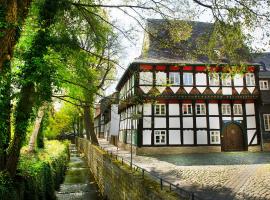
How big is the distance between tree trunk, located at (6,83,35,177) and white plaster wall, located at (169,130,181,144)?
16.6 metres

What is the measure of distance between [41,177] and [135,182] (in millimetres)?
5181

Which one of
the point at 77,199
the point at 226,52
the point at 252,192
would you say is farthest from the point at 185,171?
the point at 226,52

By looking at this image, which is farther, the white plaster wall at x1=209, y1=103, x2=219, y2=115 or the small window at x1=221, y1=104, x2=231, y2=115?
the small window at x1=221, y1=104, x2=231, y2=115

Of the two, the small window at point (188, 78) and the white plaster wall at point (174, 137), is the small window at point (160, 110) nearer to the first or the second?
the white plaster wall at point (174, 137)

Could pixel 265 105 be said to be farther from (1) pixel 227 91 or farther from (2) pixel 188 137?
(2) pixel 188 137

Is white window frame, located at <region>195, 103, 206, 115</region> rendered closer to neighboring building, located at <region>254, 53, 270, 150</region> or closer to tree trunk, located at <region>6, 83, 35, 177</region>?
neighboring building, located at <region>254, 53, 270, 150</region>

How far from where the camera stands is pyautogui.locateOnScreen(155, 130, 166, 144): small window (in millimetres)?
25984

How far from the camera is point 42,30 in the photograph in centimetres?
1090

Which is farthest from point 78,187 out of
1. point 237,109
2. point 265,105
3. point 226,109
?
point 265,105

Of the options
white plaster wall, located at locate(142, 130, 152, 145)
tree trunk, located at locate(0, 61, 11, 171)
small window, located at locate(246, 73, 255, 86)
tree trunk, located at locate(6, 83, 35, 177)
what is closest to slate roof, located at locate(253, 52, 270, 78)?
small window, located at locate(246, 73, 255, 86)

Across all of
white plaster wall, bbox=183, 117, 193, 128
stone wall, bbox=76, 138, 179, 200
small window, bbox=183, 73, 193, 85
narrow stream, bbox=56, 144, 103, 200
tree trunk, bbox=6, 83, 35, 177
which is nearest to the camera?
stone wall, bbox=76, 138, 179, 200

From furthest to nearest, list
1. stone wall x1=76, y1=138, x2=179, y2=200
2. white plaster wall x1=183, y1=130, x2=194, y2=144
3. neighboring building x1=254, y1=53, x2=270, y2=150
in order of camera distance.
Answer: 1. neighboring building x1=254, y1=53, x2=270, y2=150
2. white plaster wall x1=183, y1=130, x2=194, y2=144
3. stone wall x1=76, y1=138, x2=179, y2=200

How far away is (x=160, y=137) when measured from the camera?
85.5 feet

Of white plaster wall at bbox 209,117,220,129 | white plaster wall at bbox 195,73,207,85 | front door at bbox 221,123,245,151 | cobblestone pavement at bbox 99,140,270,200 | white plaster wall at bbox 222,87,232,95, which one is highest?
white plaster wall at bbox 195,73,207,85
